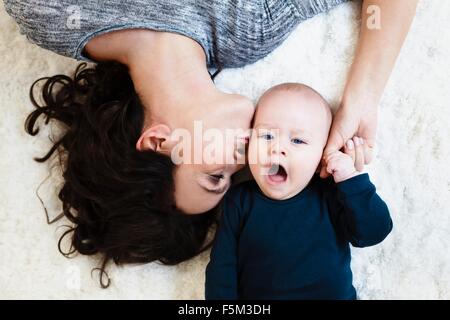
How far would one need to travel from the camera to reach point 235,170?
3.64 ft

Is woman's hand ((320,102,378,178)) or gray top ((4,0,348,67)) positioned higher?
gray top ((4,0,348,67))

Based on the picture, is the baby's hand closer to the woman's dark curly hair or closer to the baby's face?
the baby's face

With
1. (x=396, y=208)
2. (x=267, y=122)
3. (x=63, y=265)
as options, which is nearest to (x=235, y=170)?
(x=267, y=122)

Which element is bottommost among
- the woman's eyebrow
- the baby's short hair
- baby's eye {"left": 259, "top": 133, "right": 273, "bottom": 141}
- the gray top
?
baby's eye {"left": 259, "top": 133, "right": 273, "bottom": 141}

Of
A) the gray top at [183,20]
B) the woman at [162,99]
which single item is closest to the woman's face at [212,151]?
the woman at [162,99]

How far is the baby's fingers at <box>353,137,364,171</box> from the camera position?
1.14 m

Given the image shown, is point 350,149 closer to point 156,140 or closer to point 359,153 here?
point 359,153

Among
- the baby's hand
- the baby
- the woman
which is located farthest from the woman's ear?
the baby's hand

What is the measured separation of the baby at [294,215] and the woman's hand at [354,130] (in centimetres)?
2

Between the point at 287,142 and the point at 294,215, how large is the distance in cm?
16

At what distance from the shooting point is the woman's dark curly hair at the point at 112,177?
42.5 inches

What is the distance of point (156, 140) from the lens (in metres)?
1.06

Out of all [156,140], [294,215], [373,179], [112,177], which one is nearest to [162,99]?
[156,140]
